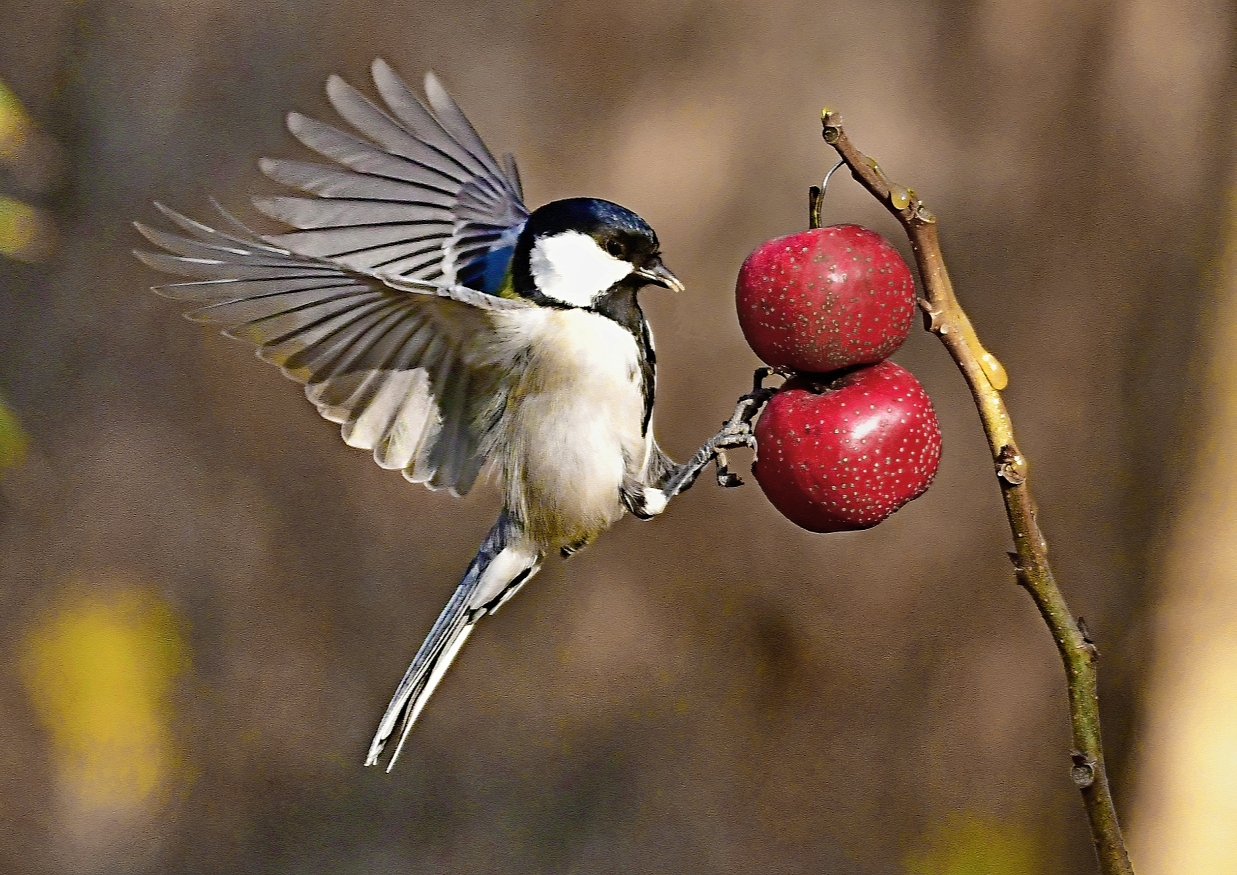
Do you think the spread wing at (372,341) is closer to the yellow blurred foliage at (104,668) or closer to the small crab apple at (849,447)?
the small crab apple at (849,447)

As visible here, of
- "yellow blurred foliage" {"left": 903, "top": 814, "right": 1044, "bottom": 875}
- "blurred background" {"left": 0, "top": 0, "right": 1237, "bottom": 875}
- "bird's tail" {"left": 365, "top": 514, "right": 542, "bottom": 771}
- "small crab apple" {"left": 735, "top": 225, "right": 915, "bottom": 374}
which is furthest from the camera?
"yellow blurred foliage" {"left": 903, "top": 814, "right": 1044, "bottom": 875}

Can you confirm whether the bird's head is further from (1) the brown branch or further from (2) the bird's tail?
(1) the brown branch

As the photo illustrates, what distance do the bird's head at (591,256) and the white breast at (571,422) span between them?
4cm

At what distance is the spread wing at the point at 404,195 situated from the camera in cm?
217

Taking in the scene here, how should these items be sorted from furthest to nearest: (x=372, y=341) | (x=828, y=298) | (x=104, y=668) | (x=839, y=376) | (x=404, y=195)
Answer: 1. (x=104, y=668)
2. (x=404, y=195)
3. (x=372, y=341)
4. (x=839, y=376)
5. (x=828, y=298)

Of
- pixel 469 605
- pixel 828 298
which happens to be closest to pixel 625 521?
pixel 469 605

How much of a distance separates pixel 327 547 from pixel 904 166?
194 cm

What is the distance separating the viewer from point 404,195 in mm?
2301

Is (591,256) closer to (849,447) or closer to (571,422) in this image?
(571,422)

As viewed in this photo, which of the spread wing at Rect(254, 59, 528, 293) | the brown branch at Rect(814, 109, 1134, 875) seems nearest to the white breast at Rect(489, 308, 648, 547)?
the spread wing at Rect(254, 59, 528, 293)

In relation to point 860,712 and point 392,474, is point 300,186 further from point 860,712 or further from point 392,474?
point 860,712

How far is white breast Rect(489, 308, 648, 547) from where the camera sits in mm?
1851

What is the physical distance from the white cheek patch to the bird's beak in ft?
0.06

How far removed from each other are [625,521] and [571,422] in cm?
144
